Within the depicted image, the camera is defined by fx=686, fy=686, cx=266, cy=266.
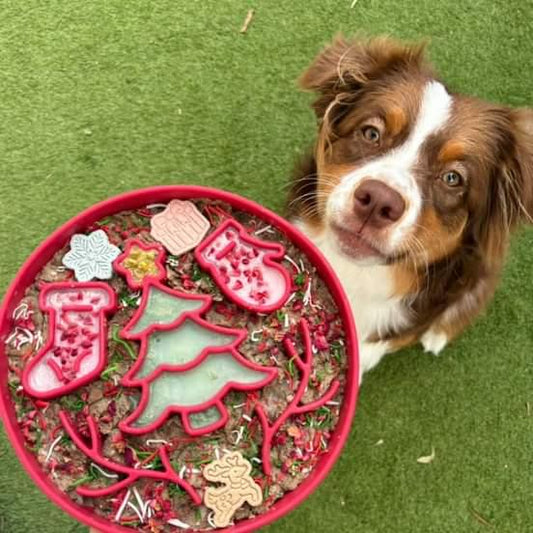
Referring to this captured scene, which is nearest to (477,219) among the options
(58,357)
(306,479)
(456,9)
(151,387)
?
(306,479)

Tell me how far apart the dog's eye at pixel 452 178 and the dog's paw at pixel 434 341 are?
31.1 inches

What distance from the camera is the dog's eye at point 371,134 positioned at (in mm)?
1821

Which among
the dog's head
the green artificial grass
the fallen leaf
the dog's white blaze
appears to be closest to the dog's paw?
the green artificial grass

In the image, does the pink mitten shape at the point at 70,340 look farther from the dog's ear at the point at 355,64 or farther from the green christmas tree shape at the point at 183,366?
the dog's ear at the point at 355,64

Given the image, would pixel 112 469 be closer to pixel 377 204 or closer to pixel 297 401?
pixel 297 401

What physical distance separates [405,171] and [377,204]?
0.13 meters

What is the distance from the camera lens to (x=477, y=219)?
1876 mm

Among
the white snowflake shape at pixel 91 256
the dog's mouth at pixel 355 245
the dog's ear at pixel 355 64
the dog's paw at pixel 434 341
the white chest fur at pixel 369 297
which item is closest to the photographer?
the white snowflake shape at pixel 91 256

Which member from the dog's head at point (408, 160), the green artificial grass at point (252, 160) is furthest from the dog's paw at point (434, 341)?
the dog's head at point (408, 160)

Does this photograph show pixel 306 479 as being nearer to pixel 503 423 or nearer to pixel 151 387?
pixel 151 387

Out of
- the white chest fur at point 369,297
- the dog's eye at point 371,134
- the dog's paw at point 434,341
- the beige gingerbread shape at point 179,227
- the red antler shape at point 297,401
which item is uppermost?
the dog's eye at point 371,134

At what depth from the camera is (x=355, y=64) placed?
195 cm

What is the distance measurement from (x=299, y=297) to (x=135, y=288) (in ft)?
1.32

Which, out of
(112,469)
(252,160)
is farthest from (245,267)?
(252,160)
